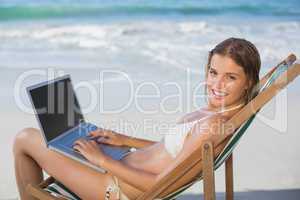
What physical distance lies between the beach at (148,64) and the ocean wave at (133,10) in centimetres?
2

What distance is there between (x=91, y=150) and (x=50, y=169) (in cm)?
23

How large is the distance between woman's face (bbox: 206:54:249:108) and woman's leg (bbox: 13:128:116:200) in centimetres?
60

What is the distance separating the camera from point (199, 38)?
8.95 meters

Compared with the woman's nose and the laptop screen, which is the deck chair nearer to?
the woman's nose

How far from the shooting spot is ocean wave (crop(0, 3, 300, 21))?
36.0 ft

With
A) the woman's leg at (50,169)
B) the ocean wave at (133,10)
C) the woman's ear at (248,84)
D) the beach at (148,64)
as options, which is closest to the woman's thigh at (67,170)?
the woman's leg at (50,169)

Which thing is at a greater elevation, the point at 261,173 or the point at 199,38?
the point at 199,38

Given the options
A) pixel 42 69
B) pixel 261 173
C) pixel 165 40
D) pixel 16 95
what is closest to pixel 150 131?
pixel 261 173

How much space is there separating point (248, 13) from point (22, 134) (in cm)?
987

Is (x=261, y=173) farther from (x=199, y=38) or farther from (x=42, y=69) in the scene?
(x=199, y=38)

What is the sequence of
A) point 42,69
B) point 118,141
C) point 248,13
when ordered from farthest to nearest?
1. point 248,13
2. point 42,69
3. point 118,141

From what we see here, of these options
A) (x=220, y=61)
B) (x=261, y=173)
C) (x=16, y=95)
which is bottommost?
(x=261, y=173)

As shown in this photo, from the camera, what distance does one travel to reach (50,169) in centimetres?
218

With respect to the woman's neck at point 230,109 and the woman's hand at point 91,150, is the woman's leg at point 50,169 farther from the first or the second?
the woman's neck at point 230,109
